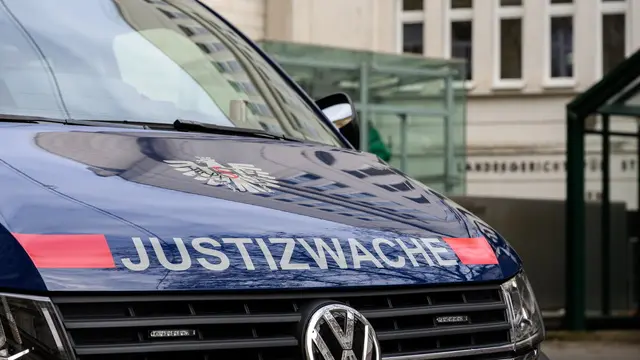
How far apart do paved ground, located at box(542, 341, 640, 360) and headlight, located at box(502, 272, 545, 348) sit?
5998 mm

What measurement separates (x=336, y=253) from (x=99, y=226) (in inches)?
20.1

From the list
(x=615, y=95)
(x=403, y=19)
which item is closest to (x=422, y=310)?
(x=615, y=95)

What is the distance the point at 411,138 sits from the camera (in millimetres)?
12945

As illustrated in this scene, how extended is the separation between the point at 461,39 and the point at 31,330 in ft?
59.5

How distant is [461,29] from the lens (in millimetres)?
20000

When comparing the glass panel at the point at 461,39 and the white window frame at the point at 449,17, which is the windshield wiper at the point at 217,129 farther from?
the glass panel at the point at 461,39

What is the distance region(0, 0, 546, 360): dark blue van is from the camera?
7.75 ft

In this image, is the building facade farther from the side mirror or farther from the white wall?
the side mirror

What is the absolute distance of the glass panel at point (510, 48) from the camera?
65.1 ft

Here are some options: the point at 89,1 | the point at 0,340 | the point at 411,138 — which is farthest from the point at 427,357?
the point at 411,138

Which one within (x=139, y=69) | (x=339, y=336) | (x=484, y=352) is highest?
(x=139, y=69)

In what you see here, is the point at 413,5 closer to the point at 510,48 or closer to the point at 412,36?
the point at 412,36

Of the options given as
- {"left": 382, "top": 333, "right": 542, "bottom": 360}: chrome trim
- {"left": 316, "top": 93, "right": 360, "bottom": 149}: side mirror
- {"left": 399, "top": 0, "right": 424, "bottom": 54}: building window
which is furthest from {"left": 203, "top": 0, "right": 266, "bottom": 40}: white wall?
{"left": 382, "top": 333, "right": 542, "bottom": 360}: chrome trim

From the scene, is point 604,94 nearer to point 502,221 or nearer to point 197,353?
point 502,221
